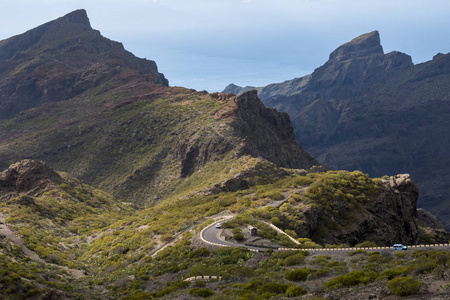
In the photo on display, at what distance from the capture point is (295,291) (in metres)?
26.7

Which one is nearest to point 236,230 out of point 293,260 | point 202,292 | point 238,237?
point 238,237

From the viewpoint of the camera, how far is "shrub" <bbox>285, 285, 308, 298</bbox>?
26.5 metres

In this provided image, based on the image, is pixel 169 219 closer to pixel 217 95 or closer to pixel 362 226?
pixel 362 226

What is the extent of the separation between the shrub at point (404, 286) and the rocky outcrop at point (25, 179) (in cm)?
9337

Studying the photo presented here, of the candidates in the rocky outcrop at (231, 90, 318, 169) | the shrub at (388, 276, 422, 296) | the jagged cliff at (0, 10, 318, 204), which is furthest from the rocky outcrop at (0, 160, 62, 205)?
the shrub at (388, 276, 422, 296)

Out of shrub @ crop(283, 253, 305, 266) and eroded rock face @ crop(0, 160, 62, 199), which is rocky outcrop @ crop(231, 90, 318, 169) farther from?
shrub @ crop(283, 253, 305, 266)

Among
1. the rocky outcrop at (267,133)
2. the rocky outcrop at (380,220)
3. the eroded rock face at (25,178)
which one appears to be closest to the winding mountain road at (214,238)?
the rocky outcrop at (380,220)

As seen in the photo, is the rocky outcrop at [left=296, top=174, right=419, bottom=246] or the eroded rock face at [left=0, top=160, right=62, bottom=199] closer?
the rocky outcrop at [left=296, top=174, right=419, bottom=246]

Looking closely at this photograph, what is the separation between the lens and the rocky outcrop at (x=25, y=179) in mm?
97562

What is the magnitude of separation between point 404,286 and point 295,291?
700 centimetres

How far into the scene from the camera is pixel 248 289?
29406mm

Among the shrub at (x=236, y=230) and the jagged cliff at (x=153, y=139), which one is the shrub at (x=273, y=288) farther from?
the jagged cliff at (x=153, y=139)

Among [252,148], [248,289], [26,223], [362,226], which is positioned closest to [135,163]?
[252,148]

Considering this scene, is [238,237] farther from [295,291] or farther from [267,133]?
[267,133]
